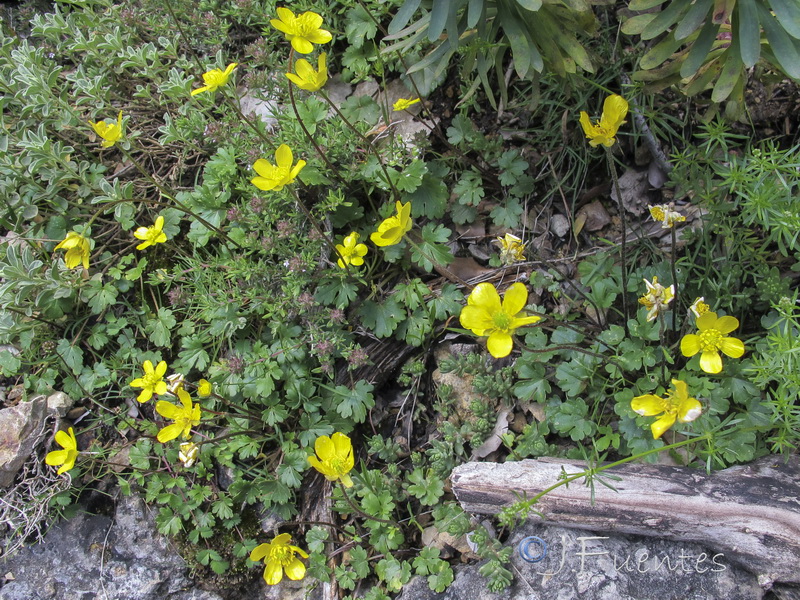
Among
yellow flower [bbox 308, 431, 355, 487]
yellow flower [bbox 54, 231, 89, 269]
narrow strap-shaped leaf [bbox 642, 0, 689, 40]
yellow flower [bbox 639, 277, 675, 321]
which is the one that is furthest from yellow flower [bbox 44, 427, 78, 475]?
narrow strap-shaped leaf [bbox 642, 0, 689, 40]

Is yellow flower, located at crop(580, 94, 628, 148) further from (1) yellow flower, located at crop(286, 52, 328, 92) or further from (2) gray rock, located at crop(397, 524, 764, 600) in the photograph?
(2) gray rock, located at crop(397, 524, 764, 600)

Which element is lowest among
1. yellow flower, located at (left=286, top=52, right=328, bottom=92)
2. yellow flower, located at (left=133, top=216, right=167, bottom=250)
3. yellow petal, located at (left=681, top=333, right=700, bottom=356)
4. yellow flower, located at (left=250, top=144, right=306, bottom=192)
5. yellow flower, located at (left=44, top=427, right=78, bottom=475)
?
yellow flower, located at (left=44, top=427, right=78, bottom=475)

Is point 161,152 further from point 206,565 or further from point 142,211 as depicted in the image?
point 206,565

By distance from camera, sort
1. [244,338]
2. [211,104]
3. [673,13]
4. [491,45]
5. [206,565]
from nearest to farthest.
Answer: [673,13], [491,45], [206,565], [244,338], [211,104]

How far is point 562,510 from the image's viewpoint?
2.30m

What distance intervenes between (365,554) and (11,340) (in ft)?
7.78

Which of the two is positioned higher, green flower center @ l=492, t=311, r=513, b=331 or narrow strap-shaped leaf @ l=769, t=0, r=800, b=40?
narrow strap-shaped leaf @ l=769, t=0, r=800, b=40

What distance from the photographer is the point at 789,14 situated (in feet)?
6.55

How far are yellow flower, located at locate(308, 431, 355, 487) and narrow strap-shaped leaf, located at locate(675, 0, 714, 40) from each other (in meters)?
1.99

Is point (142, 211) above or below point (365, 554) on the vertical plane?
above

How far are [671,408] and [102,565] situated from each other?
9.03ft

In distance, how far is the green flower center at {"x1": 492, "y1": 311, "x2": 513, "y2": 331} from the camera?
2014 mm

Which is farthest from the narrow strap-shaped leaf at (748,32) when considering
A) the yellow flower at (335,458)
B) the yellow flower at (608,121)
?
the yellow flower at (335,458)

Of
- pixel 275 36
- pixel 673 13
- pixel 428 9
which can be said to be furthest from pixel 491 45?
pixel 275 36
